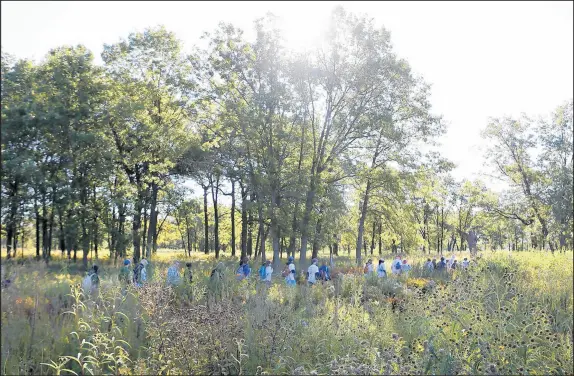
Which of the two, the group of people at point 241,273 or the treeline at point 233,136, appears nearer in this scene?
the group of people at point 241,273

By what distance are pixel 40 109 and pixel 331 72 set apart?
1493 cm

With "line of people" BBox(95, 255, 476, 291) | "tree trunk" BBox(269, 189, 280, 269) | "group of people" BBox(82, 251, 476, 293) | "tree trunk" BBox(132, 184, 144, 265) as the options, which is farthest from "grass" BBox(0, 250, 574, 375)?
"tree trunk" BBox(132, 184, 144, 265)

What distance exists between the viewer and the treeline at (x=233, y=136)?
73.0ft

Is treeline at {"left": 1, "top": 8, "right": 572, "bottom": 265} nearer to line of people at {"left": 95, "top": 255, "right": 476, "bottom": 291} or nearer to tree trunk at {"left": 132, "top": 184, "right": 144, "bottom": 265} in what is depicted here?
tree trunk at {"left": 132, "top": 184, "right": 144, "bottom": 265}

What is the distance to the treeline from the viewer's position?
22250mm

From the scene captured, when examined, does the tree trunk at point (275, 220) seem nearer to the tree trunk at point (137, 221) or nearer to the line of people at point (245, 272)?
the line of people at point (245, 272)

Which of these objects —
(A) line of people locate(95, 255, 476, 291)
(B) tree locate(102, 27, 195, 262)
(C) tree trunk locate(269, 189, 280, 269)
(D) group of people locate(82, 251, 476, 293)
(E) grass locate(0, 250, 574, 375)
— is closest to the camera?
(E) grass locate(0, 250, 574, 375)

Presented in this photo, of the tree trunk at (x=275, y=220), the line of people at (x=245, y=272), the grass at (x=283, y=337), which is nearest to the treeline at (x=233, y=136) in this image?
the tree trunk at (x=275, y=220)

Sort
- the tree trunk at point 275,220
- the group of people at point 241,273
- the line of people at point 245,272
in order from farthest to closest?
1. the tree trunk at point 275,220
2. the line of people at point 245,272
3. the group of people at point 241,273

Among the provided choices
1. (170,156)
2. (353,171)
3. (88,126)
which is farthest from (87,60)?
(353,171)

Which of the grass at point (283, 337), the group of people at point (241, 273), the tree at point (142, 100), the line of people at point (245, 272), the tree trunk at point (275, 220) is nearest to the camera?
the grass at point (283, 337)

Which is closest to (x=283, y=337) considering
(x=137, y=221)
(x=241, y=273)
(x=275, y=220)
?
(x=241, y=273)

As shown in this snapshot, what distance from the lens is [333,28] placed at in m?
→ 22.4

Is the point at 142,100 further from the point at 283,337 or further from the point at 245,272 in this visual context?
the point at 283,337
